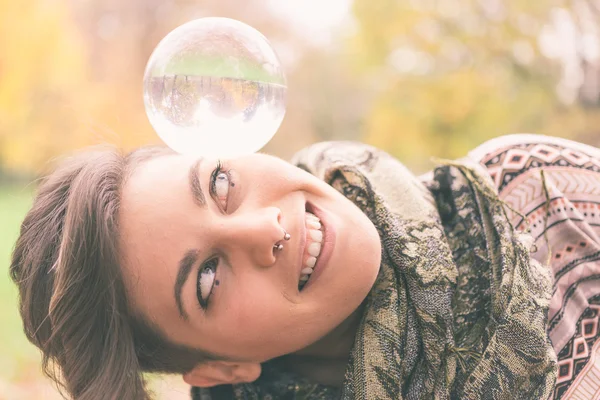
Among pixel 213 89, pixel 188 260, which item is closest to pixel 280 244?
pixel 188 260

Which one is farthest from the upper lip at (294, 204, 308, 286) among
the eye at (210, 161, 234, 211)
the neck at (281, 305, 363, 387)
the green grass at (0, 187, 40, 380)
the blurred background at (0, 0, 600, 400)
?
the blurred background at (0, 0, 600, 400)

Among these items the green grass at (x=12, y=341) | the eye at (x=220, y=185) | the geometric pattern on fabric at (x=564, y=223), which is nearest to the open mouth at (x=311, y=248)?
the eye at (x=220, y=185)

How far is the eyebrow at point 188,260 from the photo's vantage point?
72.2 inches

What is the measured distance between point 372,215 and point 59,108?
11.3 meters

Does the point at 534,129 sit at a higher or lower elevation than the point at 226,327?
higher

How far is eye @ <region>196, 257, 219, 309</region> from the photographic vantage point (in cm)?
187

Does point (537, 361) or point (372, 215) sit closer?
point (537, 361)

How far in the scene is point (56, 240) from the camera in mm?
2072

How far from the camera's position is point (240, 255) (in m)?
1.85

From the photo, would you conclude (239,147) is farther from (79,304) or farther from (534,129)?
(534,129)

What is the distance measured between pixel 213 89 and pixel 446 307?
982 mm

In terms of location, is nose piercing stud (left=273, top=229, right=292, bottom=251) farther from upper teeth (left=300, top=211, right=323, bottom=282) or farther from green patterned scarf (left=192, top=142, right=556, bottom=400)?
green patterned scarf (left=192, top=142, right=556, bottom=400)

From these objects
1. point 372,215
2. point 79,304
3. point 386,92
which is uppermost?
point 386,92

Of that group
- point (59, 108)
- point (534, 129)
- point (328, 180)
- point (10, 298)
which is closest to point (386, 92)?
point (534, 129)
